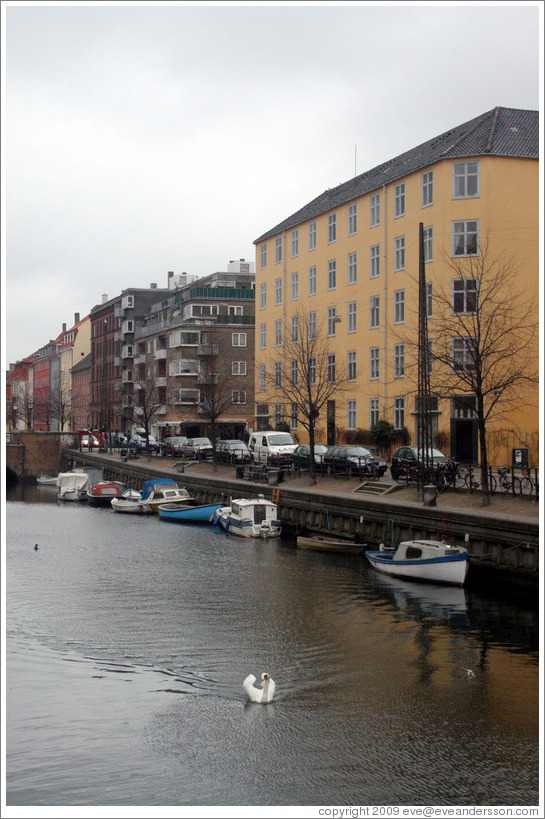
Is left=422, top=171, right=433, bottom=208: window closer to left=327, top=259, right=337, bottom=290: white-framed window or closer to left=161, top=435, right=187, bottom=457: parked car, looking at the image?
left=327, top=259, right=337, bottom=290: white-framed window

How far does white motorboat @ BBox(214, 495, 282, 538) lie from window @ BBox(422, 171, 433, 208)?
21.2 m

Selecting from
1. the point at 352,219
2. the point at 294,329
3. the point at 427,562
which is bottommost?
the point at 427,562

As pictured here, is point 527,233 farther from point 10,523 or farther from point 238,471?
point 10,523

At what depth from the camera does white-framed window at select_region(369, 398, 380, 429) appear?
60.1 m

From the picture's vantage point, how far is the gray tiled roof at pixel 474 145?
5334cm

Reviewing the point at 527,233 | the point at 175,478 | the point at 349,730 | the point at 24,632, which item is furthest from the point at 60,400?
the point at 349,730

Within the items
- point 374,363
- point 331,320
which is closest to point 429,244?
point 374,363

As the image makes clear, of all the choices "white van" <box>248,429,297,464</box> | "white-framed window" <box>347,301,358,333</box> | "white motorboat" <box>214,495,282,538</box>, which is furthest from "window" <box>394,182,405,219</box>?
"white motorboat" <box>214,495,282,538</box>

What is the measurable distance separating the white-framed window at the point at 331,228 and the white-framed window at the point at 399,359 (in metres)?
12.4

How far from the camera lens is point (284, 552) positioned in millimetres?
40531

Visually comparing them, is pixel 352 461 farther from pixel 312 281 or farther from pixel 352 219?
pixel 312 281

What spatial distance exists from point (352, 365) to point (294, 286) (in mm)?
12022

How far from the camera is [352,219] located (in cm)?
6488

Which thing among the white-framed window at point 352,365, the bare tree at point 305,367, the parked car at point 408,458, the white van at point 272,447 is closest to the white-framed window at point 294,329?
the bare tree at point 305,367
